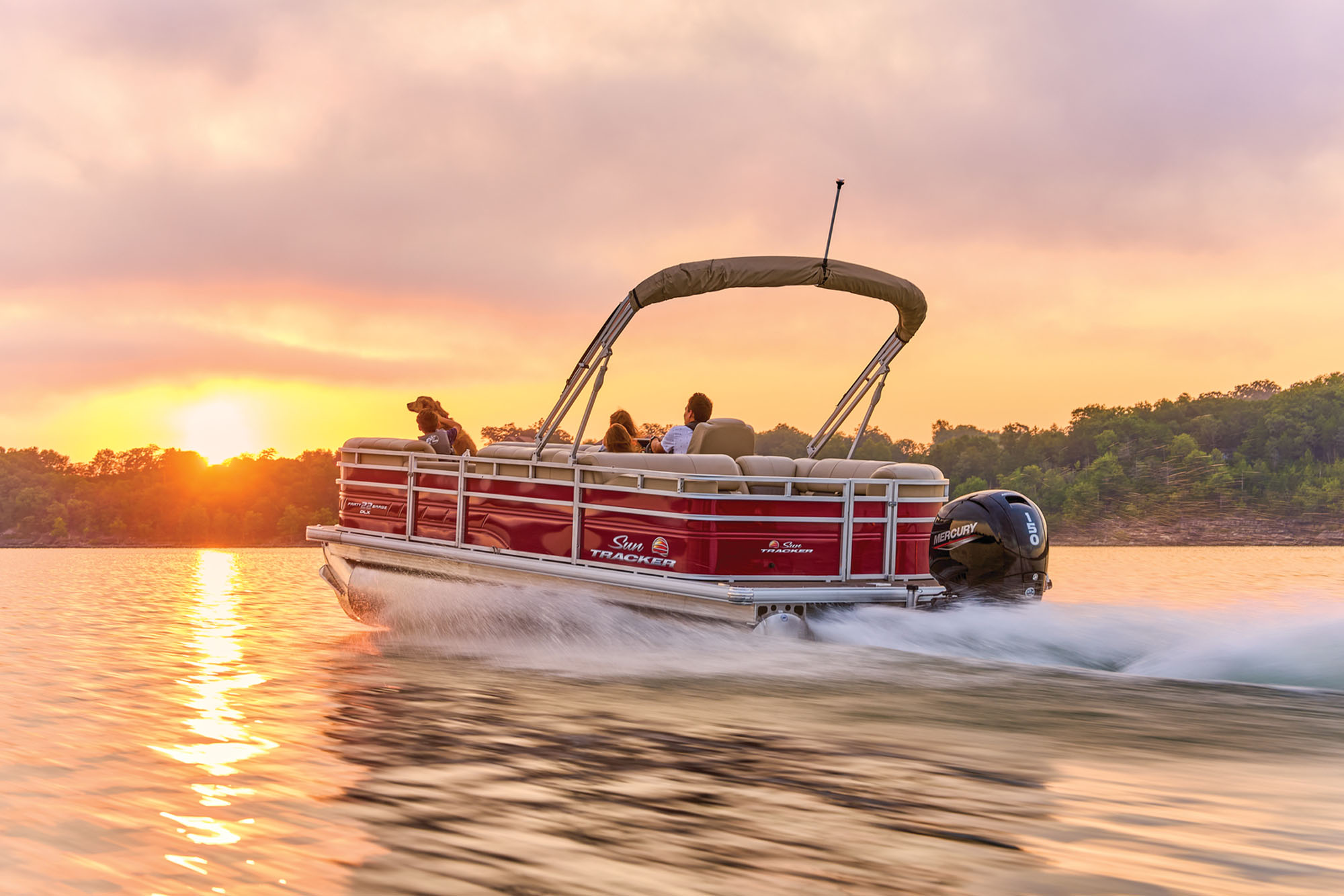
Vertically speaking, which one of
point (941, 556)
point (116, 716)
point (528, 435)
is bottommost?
point (116, 716)

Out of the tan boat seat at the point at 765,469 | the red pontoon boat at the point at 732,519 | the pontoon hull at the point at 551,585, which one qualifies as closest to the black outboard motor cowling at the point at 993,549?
the red pontoon boat at the point at 732,519

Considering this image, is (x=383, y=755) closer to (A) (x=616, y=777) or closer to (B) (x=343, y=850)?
(A) (x=616, y=777)

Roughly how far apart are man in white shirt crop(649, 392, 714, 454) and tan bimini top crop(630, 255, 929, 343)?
1.17m

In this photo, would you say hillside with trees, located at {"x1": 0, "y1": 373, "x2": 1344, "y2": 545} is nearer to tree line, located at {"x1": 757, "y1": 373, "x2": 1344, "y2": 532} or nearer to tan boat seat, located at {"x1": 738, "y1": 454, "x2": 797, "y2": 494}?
tree line, located at {"x1": 757, "y1": 373, "x2": 1344, "y2": 532}

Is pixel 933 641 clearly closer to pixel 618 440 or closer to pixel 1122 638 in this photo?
pixel 1122 638

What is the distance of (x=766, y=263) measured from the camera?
825 centimetres

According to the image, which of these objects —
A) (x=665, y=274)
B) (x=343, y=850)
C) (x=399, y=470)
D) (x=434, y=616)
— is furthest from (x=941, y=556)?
(x=343, y=850)

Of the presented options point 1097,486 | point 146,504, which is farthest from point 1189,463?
point 146,504

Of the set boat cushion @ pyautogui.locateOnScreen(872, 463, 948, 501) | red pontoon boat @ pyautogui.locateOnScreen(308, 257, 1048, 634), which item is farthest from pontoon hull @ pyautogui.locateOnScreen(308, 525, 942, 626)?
boat cushion @ pyautogui.locateOnScreen(872, 463, 948, 501)

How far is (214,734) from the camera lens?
5.41m

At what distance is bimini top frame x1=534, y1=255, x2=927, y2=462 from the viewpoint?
813 cm

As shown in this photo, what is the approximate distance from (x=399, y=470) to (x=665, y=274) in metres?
3.78

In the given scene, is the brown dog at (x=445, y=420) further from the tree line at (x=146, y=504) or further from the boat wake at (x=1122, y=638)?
the tree line at (x=146, y=504)

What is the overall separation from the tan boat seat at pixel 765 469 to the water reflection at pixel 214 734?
3326 mm
